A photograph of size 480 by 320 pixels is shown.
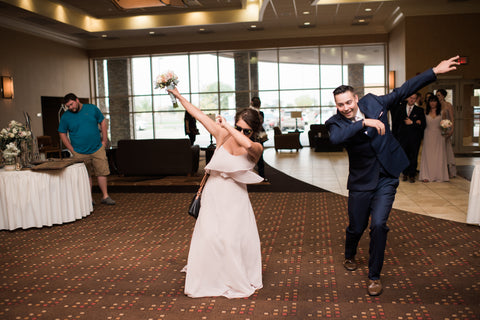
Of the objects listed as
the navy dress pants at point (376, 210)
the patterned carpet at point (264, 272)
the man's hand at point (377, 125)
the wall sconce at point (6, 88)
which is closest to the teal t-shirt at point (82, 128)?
the patterned carpet at point (264, 272)

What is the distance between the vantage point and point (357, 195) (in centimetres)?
359

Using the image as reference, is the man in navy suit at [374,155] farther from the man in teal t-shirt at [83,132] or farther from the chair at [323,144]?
the chair at [323,144]

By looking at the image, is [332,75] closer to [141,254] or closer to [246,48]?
[246,48]

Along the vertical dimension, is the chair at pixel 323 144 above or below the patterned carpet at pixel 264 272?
above

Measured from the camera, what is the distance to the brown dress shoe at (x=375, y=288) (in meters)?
3.40

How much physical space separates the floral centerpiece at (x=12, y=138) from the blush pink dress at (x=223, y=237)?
352cm

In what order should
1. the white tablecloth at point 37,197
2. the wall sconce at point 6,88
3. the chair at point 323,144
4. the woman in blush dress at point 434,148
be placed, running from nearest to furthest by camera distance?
the white tablecloth at point 37,197 → the woman in blush dress at point 434,148 → the wall sconce at point 6,88 → the chair at point 323,144

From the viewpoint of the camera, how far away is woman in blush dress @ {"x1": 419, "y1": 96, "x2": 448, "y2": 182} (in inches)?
337

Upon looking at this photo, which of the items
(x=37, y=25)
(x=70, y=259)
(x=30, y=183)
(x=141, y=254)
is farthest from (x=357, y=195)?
(x=37, y=25)

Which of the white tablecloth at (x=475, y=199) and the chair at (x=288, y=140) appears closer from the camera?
the white tablecloth at (x=475, y=199)

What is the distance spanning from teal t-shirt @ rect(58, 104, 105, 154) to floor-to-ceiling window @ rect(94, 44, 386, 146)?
11889 mm

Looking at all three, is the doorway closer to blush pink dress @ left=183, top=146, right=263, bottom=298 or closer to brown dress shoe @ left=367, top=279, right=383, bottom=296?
brown dress shoe @ left=367, top=279, right=383, bottom=296

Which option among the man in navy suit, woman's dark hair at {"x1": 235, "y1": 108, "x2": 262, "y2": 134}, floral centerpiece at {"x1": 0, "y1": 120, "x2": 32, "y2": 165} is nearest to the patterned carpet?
the man in navy suit

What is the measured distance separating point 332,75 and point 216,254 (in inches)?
636
